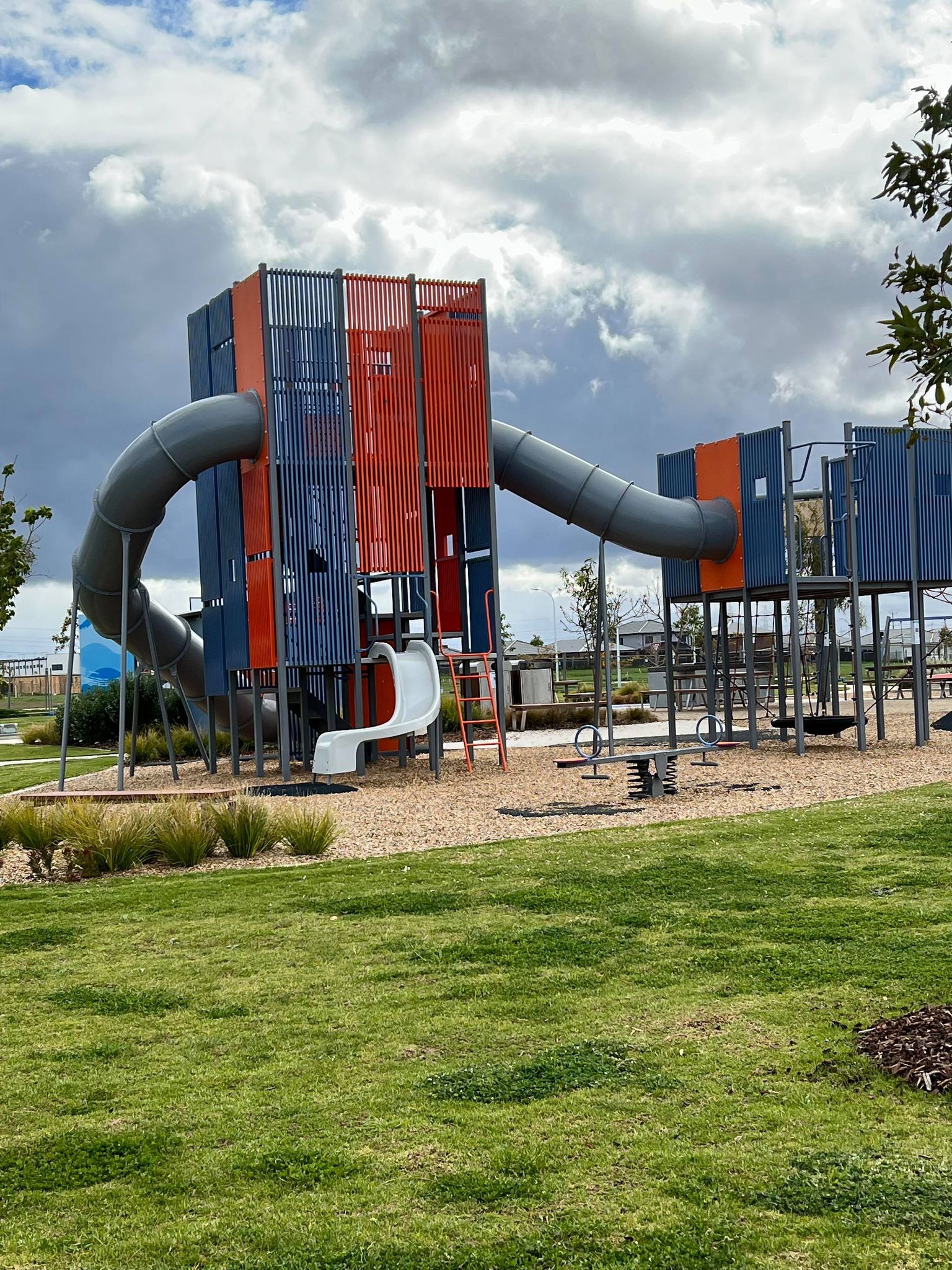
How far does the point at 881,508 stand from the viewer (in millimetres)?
19500

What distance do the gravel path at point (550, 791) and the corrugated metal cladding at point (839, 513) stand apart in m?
2.78

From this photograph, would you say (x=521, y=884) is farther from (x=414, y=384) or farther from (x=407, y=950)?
(x=414, y=384)

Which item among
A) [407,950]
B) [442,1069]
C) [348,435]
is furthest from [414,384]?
[442,1069]

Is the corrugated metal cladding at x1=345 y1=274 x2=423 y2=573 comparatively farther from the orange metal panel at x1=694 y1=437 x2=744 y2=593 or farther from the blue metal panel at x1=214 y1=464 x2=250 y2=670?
the orange metal panel at x1=694 y1=437 x2=744 y2=593

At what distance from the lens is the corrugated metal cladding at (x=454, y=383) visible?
1817 cm

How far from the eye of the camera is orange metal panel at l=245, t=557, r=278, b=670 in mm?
17234

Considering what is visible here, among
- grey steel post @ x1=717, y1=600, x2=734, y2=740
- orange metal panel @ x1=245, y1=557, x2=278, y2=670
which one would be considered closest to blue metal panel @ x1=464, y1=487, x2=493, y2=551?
orange metal panel @ x1=245, y1=557, x2=278, y2=670

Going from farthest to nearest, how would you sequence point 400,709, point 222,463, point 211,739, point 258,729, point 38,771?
1. point 38,771
2. point 211,739
3. point 258,729
4. point 222,463
5. point 400,709

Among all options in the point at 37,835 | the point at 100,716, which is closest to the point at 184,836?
the point at 37,835

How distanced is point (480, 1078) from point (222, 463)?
13989mm

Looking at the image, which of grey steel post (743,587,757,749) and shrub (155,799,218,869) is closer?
shrub (155,799,218,869)

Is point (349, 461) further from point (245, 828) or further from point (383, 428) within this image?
point (245, 828)

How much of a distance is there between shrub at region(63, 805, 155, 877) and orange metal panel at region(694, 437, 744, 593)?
38.5 ft

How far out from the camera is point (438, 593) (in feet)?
64.6
